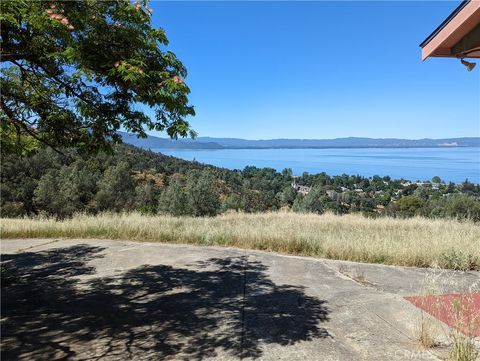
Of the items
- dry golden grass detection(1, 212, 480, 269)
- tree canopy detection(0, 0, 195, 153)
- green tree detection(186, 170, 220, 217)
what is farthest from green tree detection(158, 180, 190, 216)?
tree canopy detection(0, 0, 195, 153)

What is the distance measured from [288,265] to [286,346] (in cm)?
311

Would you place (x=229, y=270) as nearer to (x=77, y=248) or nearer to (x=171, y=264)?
(x=171, y=264)

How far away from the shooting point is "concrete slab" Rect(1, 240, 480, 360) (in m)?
3.51

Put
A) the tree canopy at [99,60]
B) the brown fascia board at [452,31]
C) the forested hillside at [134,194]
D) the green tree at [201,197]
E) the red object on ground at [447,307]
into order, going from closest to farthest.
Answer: the tree canopy at [99,60] < the red object on ground at [447,307] < the brown fascia board at [452,31] < the forested hillside at [134,194] < the green tree at [201,197]

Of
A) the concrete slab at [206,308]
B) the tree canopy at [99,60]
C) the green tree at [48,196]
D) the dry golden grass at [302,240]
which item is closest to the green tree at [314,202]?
the dry golden grass at [302,240]

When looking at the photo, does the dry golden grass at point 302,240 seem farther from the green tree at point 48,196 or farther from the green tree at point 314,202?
the green tree at point 48,196

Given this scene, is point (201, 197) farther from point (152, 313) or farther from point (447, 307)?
point (447, 307)

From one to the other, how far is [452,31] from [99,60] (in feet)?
13.5

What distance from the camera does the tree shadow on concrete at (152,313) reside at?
3510 mm

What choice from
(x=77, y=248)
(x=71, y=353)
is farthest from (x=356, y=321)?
(x=77, y=248)

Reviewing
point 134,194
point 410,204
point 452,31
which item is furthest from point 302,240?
point 134,194

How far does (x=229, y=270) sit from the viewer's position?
6293 millimetres

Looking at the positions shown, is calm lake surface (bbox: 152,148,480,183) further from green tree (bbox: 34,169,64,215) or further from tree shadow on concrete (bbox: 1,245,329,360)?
tree shadow on concrete (bbox: 1,245,329,360)

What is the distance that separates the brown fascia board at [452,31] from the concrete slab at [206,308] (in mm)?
3204
